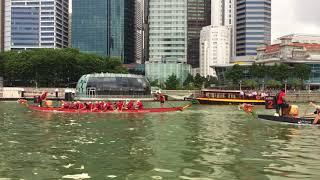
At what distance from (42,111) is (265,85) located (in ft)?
386

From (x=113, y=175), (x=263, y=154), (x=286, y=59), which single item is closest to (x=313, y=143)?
(x=263, y=154)

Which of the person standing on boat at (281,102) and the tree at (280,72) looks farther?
the tree at (280,72)

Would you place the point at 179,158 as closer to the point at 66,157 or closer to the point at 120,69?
the point at 66,157

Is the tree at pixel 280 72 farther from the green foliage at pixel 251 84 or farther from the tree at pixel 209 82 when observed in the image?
the tree at pixel 209 82

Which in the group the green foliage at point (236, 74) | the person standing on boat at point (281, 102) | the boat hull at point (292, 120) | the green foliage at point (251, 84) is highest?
the green foliage at point (236, 74)

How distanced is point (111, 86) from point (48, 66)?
29564 mm

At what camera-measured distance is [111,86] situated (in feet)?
380

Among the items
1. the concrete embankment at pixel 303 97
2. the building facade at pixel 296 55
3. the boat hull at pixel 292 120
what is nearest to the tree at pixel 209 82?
the building facade at pixel 296 55

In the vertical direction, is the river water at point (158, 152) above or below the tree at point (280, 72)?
below

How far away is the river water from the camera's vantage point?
19.6 m

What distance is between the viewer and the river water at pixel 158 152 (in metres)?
19.6

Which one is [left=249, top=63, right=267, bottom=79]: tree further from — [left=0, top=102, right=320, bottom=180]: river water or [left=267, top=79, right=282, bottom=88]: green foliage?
[left=0, top=102, right=320, bottom=180]: river water

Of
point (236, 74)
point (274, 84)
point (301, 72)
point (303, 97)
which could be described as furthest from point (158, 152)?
point (301, 72)

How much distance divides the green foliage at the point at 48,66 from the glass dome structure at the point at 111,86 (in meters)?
22.9
